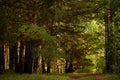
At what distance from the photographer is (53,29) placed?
968 inches

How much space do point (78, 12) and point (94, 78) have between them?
5.95 metres

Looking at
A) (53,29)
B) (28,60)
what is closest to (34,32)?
(28,60)

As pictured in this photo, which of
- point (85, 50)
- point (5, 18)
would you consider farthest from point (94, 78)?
point (85, 50)

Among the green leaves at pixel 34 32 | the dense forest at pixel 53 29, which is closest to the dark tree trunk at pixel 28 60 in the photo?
the dense forest at pixel 53 29

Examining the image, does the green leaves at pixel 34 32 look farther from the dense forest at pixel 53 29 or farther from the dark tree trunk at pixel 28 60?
the dark tree trunk at pixel 28 60

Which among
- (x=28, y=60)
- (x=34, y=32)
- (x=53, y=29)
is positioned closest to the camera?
(x=34, y=32)

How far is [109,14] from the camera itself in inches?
1077

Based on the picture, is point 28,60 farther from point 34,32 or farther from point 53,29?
point 34,32

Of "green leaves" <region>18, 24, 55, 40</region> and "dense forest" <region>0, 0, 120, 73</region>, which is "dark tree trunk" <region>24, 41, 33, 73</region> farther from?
"green leaves" <region>18, 24, 55, 40</region>

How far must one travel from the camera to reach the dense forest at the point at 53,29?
17.6 metres

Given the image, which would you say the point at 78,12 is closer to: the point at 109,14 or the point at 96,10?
the point at 96,10

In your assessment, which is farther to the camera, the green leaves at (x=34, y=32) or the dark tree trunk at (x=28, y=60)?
the dark tree trunk at (x=28, y=60)

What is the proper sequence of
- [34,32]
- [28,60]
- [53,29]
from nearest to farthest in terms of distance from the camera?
[34,32]
[28,60]
[53,29]

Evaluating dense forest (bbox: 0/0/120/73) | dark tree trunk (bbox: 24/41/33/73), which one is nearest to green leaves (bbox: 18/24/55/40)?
dense forest (bbox: 0/0/120/73)
